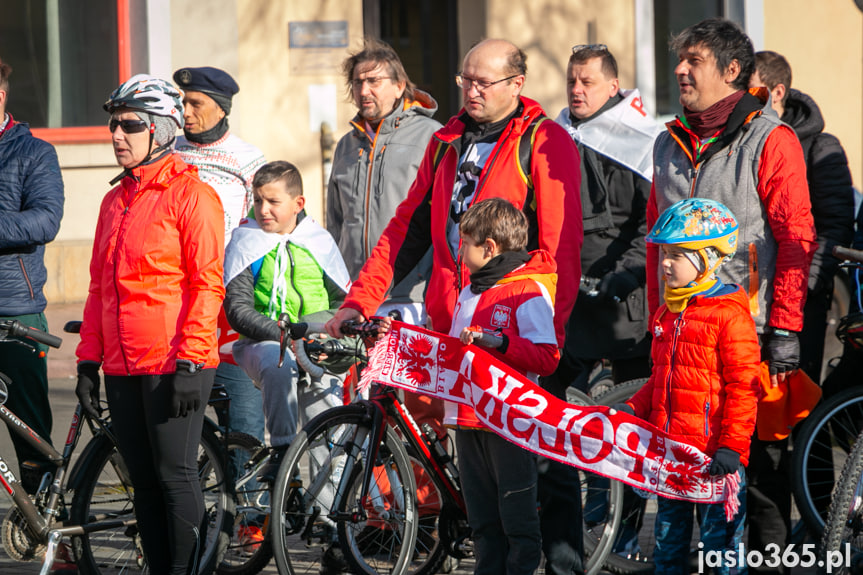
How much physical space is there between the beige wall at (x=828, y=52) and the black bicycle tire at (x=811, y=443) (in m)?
9.21

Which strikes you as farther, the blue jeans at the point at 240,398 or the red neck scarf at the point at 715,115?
the blue jeans at the point at 240,398

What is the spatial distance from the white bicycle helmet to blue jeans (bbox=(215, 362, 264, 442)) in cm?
187

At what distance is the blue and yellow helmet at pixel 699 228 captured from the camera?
4.21 m

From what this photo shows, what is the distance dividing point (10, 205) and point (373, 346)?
75.6 inches

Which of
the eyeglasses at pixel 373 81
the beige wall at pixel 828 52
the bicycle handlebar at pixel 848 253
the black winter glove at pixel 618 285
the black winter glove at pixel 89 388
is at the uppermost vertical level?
the beige wall at pixel 828 52

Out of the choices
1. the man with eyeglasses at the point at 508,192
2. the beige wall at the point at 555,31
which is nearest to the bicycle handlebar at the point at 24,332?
the man with eyeglasses at the point at 508,192

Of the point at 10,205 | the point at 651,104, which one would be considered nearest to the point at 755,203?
the point at 10,205

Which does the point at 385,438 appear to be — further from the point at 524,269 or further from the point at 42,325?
the point at 42,325

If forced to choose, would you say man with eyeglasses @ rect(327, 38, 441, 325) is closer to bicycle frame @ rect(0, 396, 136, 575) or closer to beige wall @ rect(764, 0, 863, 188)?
bicycle frame @ rect(0, 396, 136, 575)

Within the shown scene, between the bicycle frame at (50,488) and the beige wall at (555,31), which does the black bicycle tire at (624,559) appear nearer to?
the bicycle frame at (50,488)

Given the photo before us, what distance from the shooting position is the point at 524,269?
4332 millimetres

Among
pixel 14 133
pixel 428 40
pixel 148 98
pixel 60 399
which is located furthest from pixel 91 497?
pixel 428 40

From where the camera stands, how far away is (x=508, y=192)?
4570 millimetres

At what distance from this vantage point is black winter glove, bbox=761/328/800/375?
14.7 feet
